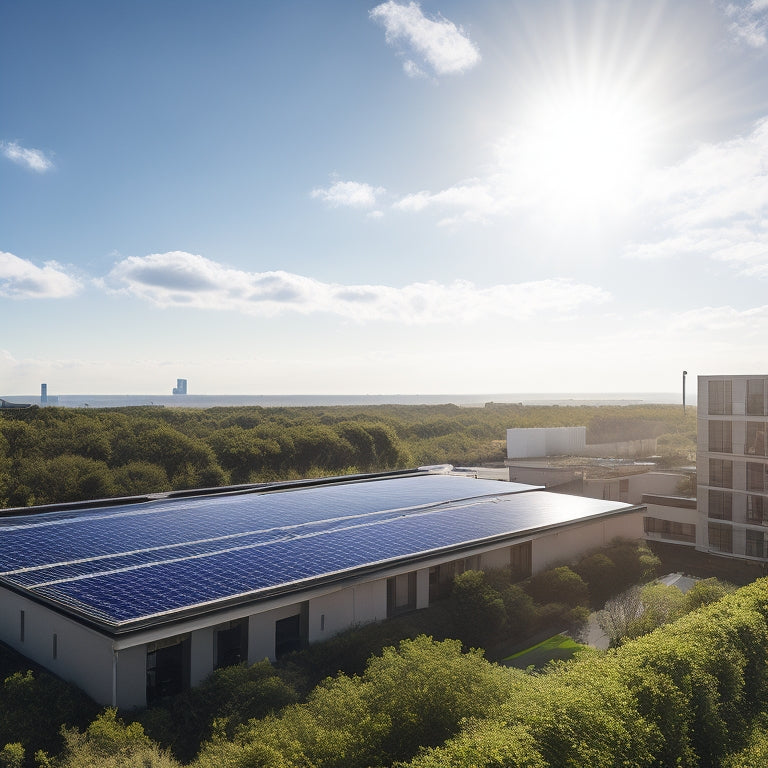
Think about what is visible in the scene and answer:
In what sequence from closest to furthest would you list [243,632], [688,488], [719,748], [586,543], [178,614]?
[719,748] → [178,614] → [243,632] → [586,543] → [688,488]

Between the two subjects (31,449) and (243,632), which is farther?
(31,449)

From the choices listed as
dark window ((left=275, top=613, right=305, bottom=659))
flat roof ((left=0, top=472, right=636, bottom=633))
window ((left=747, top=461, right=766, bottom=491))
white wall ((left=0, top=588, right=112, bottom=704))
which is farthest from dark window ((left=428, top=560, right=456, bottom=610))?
window ((left=747, top=461, right=766, bottom=491))

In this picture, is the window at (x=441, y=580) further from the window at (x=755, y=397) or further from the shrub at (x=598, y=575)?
the window at (x=755, y=397)

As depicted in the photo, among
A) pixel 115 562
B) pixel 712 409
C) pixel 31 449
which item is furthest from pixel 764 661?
pixel 31 449

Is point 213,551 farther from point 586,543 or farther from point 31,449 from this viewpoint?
point 31,449

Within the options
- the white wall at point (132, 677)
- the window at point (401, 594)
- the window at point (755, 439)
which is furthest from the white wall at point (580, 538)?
the white wall at point (132, 677)

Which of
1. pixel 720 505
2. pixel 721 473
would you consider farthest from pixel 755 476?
pixel 720 505

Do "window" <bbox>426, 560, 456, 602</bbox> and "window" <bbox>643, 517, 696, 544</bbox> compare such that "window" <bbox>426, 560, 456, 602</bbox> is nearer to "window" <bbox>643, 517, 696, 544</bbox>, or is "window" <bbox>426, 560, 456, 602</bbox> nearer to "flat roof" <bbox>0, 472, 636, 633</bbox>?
"flat roof" <bbox>0, 472, 636, 633</bbox>
